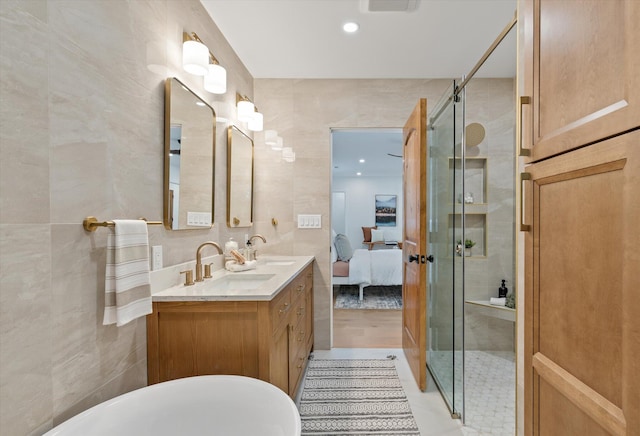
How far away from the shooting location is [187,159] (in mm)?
1838

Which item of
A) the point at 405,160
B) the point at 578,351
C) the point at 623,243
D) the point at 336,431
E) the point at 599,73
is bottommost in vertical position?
the point at 336,431

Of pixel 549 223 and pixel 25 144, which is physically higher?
pixel 25 144

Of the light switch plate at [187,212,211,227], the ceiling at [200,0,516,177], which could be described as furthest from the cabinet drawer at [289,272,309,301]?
the ceiling at [200,0,516,177]

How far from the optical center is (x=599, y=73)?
0.75 m

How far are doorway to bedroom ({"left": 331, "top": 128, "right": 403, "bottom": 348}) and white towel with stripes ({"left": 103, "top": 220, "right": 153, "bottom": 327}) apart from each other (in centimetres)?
234

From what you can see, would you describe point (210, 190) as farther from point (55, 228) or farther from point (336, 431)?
point (336, 431)

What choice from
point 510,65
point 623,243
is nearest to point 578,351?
point 623,243

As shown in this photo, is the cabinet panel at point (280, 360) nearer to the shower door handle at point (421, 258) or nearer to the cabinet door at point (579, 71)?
the shower door handle at point (421, 258)

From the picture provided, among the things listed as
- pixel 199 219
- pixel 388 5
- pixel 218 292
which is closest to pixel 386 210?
pixel 388 5

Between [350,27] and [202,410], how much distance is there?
7.88 ft

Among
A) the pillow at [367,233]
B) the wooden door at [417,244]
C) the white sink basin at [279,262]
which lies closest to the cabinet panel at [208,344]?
the white sink basin at [279,262]

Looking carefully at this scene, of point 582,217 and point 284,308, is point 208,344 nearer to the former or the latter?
point 284,308

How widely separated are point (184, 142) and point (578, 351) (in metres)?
1.88

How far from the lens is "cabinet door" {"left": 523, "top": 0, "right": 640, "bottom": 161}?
26.2 inches
